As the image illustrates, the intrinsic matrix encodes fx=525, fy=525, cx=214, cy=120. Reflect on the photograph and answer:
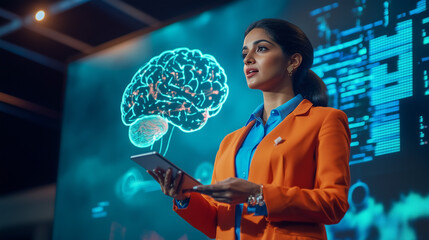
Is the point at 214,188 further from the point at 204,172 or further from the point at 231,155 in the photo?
the point at 204,172

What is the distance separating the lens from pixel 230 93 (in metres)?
3.22

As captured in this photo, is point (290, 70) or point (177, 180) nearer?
point (177, 180)

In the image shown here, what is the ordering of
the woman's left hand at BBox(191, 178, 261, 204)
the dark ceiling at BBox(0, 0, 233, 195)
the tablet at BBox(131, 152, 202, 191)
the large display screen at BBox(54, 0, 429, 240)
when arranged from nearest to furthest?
the woman's left hand at BBox(191, 178, 261, 204) → the tablet at BBox(131, 152, 202, 191) → the large display screen at BBox(54, 0, 429, 240) → the dark ceiling at BBox(0, 0, 233, 195)

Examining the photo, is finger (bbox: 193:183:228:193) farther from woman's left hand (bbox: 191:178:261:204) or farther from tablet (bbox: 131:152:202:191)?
tablet (bbox: 131:152:202:191)

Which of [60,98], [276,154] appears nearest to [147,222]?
[60,98]

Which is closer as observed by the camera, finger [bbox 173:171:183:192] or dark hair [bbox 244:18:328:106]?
finger [bbox 173:171:183:192]

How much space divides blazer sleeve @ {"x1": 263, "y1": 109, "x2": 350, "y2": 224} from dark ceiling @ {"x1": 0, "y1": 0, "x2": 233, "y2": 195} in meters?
2.17

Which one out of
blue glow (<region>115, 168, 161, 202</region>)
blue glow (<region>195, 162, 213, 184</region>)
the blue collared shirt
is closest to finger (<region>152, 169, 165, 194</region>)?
the blue collared shirt

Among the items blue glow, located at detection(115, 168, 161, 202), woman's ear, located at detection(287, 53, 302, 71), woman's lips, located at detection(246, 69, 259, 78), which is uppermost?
woman's ear, located at detection(287, 53, 302, 71)

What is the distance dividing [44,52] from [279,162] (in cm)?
327

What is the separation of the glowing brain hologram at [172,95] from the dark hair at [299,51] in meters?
1.45

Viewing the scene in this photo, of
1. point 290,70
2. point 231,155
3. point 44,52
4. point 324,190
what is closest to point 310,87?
point 290,70

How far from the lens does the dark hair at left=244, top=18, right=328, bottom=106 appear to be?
176 cm

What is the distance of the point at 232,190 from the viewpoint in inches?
52.6
